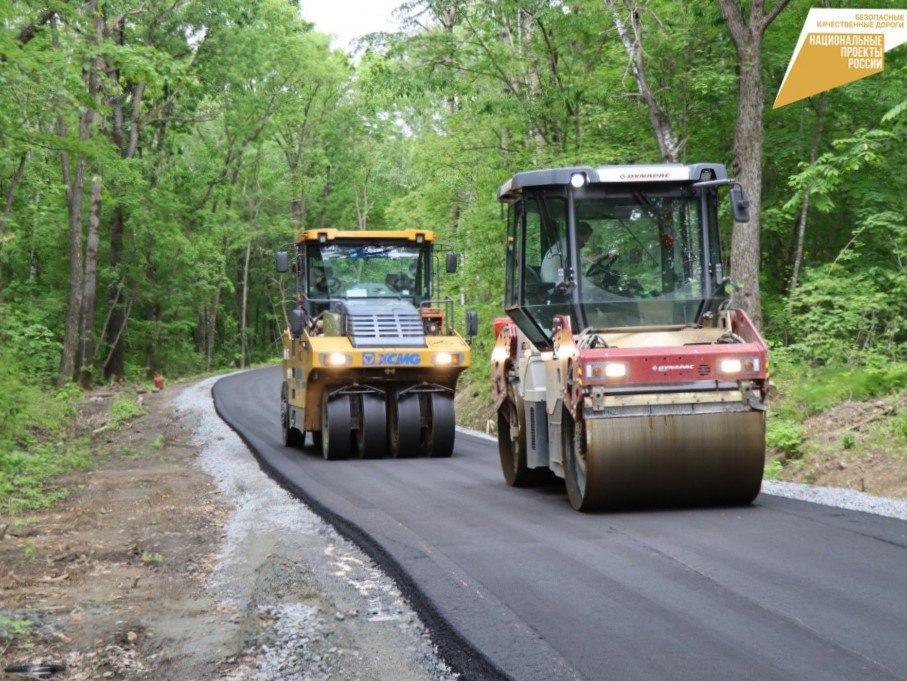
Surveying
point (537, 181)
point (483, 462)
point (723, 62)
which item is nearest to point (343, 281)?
point (483, 462)

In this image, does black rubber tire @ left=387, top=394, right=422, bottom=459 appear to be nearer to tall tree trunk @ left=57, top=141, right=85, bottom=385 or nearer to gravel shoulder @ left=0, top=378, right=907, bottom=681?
gravel shoulder @ left=0, top=378, right=907, bottom=681

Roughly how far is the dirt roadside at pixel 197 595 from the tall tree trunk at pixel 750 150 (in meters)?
7.93

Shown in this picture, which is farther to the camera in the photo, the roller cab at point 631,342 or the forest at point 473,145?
the forest at point 473,145

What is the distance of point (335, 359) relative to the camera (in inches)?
536

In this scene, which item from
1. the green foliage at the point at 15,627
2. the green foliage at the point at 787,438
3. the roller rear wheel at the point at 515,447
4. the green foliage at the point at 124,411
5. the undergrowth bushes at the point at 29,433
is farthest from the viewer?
the green foliage at the point at 124,411

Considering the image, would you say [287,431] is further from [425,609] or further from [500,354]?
[425,609]

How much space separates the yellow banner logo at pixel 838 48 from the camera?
1588 centimetres

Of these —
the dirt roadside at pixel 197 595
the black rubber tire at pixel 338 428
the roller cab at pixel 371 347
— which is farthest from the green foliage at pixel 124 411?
the dirt roadside at pixel 197 595

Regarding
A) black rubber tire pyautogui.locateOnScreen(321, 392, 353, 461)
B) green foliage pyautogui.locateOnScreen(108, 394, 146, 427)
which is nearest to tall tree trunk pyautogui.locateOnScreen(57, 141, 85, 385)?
green foliage pyautogui.locateOnScreen(108, 394, 146, 427)

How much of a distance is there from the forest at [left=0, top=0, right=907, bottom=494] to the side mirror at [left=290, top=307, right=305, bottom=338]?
3.48m

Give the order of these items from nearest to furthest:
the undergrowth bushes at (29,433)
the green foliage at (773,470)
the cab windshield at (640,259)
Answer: the cab windshield at (640,259) → the undergrowth bushes at (29,433) → the green foliage at (773,470)

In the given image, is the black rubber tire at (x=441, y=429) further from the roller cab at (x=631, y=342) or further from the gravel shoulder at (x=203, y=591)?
the roller cab at (x=631, y=342)

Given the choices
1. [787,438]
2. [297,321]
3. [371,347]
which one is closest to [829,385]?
[787,438]

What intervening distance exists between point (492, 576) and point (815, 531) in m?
2.53
